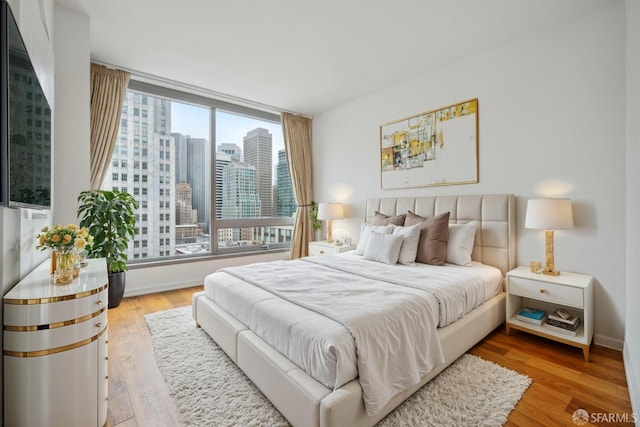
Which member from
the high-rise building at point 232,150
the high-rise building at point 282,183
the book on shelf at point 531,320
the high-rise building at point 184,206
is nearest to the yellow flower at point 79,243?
the high-rise building at point 184,206

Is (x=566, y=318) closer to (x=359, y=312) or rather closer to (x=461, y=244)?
(x=461, y=244)

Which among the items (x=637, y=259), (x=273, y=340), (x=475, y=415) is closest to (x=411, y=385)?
(x=475, y=415)

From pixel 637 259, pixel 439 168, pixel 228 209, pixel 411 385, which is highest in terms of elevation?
pixel 439 168

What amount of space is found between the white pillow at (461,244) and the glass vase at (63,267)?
303cm

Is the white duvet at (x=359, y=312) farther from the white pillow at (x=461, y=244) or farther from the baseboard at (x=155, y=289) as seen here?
the baseboard at (x=155, y=289)

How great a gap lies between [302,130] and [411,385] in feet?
15.0

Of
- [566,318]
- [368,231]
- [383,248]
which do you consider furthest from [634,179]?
[368,231]

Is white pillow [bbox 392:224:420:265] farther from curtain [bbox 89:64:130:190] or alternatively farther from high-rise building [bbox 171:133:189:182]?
curtain [bbox 89:64:130:190]

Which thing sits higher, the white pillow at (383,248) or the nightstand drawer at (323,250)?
the white pillow at (383,248)

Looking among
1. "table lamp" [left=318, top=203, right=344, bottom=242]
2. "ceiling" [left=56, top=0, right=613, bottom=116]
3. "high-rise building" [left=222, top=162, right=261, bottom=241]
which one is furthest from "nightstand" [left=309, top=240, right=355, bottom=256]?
"ceiling" [left=56, top=0, right=613, bottom=116]

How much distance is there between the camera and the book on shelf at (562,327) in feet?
7.46

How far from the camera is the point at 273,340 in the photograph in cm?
171

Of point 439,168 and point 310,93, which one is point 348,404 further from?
point 310,93

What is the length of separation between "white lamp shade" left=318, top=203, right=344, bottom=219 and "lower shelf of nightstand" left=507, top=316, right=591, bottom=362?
2601 millimetres
